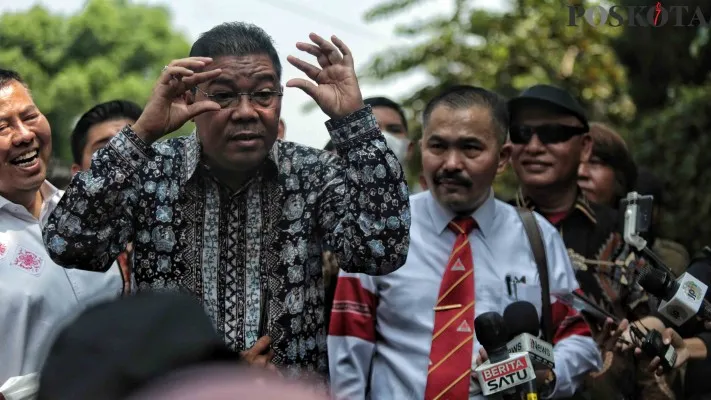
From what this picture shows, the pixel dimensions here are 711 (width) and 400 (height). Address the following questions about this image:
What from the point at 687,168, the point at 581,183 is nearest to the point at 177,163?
the point at 581,183

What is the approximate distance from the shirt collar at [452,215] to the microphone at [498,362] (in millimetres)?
988

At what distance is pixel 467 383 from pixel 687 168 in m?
7.67

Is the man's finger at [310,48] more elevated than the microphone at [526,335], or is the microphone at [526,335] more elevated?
the man's finger at [310,48]

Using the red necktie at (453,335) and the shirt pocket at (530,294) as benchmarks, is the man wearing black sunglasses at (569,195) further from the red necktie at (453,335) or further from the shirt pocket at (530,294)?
the red necktie at (453,335)

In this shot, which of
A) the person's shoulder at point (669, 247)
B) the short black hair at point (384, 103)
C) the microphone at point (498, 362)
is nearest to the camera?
the microphone at point (498, 362)

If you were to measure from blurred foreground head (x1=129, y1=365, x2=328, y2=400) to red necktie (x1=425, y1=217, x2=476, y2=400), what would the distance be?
120 inches

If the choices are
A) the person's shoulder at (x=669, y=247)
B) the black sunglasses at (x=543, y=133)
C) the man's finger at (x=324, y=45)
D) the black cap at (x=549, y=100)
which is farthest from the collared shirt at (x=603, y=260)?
the man's finger at (x=324, y=45)

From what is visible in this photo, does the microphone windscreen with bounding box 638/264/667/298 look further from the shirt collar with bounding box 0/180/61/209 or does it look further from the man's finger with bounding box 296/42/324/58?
the shirt collar with bounding box 0/180/61/209

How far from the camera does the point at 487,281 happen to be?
15.3 feet

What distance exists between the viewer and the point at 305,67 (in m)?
3.87

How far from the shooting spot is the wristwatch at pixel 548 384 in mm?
4645

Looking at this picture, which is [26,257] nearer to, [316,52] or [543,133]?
[316,52]

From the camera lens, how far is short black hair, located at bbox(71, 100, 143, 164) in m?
5.97

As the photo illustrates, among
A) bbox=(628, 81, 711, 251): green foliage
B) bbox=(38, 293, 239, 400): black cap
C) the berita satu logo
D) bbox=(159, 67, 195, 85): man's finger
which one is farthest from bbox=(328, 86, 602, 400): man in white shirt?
bbox=(628, 81, 711, 251): green foliage
